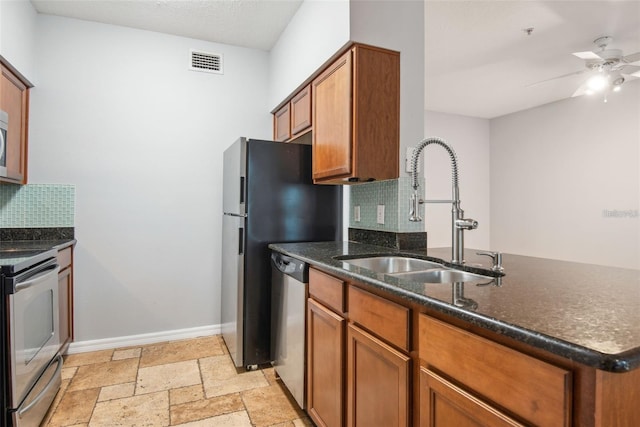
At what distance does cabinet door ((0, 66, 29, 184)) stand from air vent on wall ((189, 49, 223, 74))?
4.08 ft

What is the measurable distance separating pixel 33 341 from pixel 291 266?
131cm

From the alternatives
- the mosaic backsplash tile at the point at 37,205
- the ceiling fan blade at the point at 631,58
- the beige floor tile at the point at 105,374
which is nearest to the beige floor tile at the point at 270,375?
the beige floor tile at the point at 105,374

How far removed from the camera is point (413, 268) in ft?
6.09

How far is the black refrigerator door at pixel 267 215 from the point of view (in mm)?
2381

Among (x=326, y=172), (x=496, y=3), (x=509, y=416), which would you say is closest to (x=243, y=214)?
(x=326, y=172)

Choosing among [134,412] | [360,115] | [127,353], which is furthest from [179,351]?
[360,115]

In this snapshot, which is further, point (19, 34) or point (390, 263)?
point (19, 34)

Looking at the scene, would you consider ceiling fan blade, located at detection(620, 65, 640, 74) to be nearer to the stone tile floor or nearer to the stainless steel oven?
the stone tile floor

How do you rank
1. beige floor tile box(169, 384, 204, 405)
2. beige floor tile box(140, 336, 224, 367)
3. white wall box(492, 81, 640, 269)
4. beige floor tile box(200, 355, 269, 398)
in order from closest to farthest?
beige floor tile box(169, 384, 204, 405) → beige floor tile box(200, 355, 269, 398) → beige floor tile box(140, 336, 224, 367) → white wall box(492, 81, 640, 269)

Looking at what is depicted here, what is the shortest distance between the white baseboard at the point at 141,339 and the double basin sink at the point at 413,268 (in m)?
1.90

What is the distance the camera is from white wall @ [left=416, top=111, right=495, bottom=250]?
5258mm

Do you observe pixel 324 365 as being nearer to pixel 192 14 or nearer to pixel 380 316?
pixel 380 316

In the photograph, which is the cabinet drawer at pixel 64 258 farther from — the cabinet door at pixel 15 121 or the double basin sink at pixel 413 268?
the double basin sink at pixel 413 268

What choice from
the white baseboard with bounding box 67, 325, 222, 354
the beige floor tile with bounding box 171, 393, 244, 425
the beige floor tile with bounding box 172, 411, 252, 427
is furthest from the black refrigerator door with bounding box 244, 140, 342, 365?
the white baseboard with bounding box 67, 325, 222, 354
